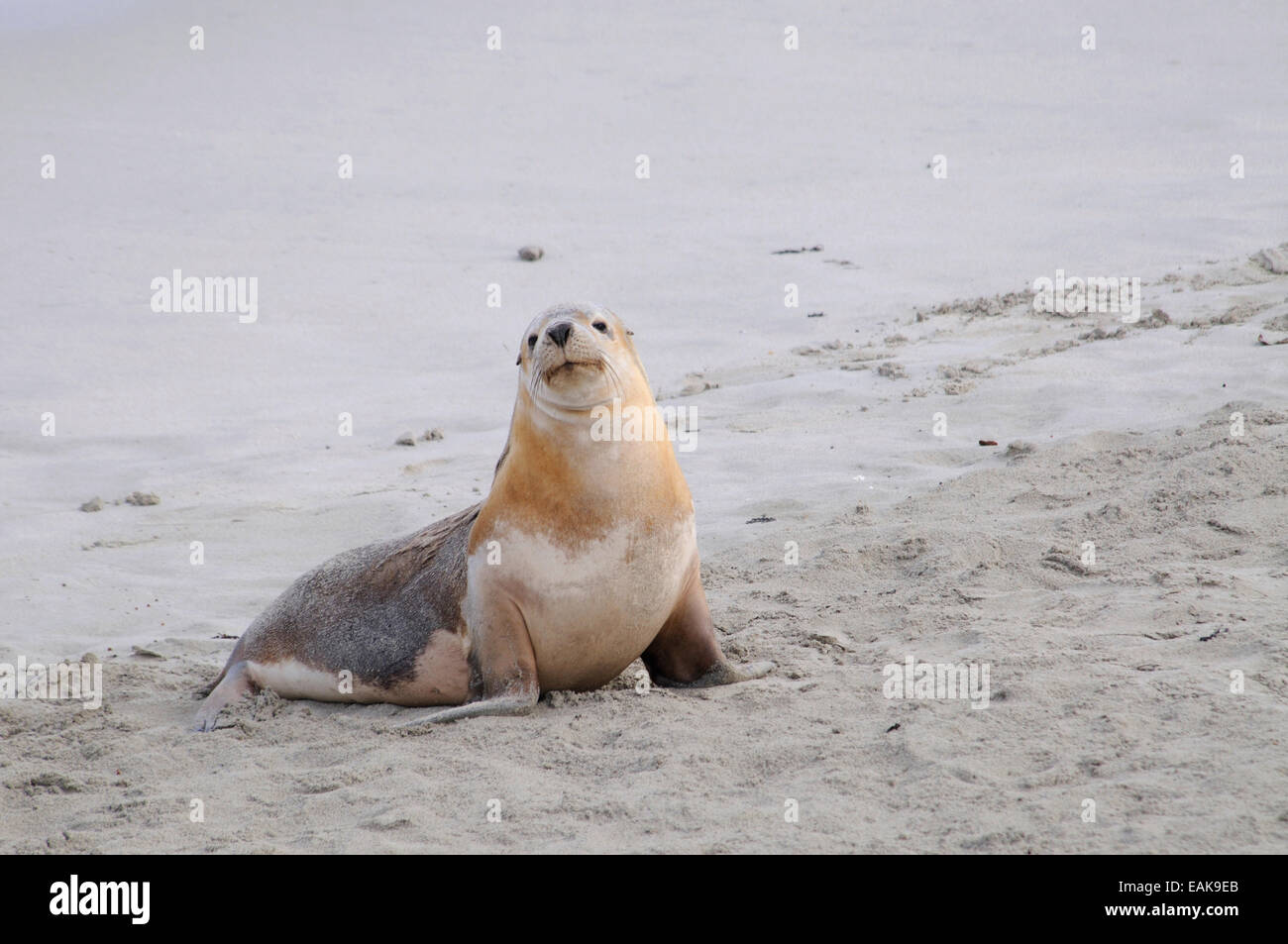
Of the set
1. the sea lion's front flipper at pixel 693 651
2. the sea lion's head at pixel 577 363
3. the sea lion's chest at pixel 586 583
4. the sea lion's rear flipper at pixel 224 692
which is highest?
the sea lion's head at pixel 577 363

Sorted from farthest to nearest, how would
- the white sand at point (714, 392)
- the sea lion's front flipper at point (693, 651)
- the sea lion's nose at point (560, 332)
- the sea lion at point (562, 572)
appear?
the sea lion's front flipper at point (693, 651), the sea lion at point (562, 572), the sea lion's nose at point (560, 332), the white sand at point (714, 392)

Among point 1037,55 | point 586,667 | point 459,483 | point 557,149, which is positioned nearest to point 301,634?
point 586,667

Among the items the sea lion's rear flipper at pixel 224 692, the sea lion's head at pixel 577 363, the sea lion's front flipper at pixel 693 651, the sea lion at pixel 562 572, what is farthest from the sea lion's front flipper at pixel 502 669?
the sea lion's rear flipper at pixel 224 692

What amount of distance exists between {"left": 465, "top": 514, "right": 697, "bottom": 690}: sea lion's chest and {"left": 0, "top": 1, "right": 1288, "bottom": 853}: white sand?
0.19 metres

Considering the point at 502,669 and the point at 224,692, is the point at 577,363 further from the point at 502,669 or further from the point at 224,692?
the point at 224,692

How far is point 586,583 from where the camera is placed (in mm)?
4355

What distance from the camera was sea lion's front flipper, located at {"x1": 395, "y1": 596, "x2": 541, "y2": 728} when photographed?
435 cm

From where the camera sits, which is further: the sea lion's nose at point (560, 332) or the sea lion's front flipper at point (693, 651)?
the sea lion's front flipper at point (693, 651)

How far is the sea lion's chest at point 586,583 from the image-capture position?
4348mm

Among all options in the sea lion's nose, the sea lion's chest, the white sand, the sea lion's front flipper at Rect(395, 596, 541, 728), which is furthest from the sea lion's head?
the white sand

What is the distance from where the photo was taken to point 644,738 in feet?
13.3

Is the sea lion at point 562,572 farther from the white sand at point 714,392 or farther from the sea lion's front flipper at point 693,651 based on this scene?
the white sand at point 714,392

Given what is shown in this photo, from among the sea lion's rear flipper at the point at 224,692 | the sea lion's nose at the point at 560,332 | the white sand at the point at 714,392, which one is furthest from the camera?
the sea lion's rear flipper at the point at 224,692

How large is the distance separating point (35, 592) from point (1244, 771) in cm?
508
